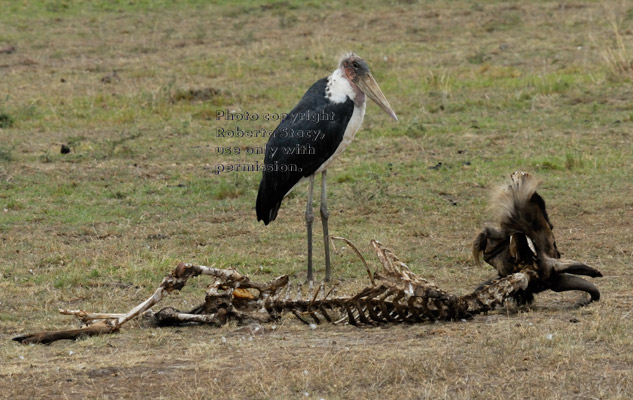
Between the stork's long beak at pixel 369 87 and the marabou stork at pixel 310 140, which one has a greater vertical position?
the stork's long beak at pixel 369 87

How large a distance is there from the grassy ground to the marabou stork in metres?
0.48

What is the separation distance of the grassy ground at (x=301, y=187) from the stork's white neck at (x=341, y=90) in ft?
3.64

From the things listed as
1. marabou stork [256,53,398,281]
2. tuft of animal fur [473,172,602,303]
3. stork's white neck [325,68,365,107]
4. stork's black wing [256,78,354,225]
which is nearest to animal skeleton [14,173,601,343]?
tuft of animal fur [473,172,602,303]

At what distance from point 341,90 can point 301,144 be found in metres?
0.47

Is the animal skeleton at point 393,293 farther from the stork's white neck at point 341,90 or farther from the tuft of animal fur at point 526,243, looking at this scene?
the stork's white neck at point 341,90

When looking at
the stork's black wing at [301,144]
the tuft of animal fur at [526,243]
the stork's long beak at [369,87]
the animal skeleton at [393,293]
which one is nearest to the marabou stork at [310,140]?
the stork's black wing at [301,144]

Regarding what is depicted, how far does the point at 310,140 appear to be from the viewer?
6.55 meters

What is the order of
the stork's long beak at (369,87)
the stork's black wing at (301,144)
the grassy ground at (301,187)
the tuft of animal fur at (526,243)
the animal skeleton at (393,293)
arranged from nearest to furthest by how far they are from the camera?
the grassy ground at (301,187) < the animal skeleton at (393,293) < the tuft of animal fur at (526,243) < the stork's black wing at (301,144) < the stork's long beak at (369,87)

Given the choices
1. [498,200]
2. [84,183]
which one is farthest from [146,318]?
[84,183]

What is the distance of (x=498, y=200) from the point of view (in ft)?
16.5

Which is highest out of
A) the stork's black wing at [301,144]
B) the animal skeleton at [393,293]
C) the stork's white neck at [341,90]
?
the stork's white neck at [341,90]

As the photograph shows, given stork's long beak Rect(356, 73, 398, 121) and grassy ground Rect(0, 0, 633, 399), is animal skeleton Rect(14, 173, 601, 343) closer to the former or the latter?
grassy ground Rect(0, 0, 633, 399)

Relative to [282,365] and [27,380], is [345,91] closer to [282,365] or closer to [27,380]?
[282,365]

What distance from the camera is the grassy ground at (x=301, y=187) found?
171 inches
